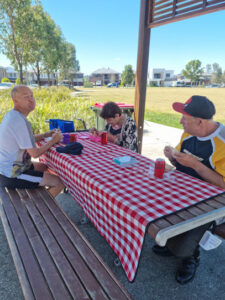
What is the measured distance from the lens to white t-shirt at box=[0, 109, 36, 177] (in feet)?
6.51

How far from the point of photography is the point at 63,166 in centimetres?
204

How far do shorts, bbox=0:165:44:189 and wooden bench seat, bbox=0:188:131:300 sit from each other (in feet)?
0.79

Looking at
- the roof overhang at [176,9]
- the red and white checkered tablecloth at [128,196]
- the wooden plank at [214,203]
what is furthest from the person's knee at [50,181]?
the roof overhang at [176,9]

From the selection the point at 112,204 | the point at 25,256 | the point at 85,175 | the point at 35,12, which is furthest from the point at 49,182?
the point at 35,12

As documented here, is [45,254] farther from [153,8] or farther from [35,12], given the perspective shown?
[35,12]

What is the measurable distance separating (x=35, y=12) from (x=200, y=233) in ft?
63.8

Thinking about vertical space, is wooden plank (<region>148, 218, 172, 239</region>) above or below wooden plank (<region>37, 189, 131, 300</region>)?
above

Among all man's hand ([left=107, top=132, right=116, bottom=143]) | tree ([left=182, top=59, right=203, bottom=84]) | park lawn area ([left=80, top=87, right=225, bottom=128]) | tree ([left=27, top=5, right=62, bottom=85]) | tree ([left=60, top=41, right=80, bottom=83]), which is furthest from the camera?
tree ([left=182, top=59, right=203, bottom=84])

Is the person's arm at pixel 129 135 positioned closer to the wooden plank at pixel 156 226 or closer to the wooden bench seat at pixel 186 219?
the wooden bench seat at pixel 186 219

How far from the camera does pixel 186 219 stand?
1176 mm

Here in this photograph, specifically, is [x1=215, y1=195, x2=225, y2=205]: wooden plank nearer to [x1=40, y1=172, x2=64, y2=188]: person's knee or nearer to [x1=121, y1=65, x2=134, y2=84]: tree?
[x1=40, y1=172, x2=64, y2=188]: person's knee

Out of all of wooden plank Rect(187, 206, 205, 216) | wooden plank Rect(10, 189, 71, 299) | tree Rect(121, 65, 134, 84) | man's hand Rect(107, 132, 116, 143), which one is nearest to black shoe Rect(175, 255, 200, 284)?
wooden plank Rect(187, 206, 205, 216)

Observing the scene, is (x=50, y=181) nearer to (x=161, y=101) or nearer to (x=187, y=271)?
(x=187, y=271)

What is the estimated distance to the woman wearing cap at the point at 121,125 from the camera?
8.95ft
